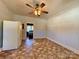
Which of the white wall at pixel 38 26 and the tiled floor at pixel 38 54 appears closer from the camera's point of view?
the tiled floor at pixel 38 54

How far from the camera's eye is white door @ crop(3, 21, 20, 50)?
5.32 m

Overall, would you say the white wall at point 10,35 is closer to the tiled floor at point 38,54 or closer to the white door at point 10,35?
the white door at point 10,35

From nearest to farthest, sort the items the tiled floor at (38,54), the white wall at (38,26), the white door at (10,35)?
the tiled floor at (38,54), the white door at (10,35), the white wall at (38,26)

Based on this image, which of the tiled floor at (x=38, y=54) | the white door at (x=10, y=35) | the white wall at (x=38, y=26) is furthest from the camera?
the white wall at (x=38, y=26)

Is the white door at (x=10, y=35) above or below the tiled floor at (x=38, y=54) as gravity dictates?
above

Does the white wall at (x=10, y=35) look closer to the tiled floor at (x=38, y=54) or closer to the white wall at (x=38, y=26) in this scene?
the tiled floor at (x=38, y=54)

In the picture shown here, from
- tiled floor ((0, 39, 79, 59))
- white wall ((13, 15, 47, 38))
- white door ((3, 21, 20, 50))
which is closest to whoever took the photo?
tiled floor ((0, 39, 79, 59))

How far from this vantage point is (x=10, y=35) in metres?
5.46

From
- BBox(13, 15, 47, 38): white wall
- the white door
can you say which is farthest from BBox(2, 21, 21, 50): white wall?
BBox(13, 15, 47, 38): white wall

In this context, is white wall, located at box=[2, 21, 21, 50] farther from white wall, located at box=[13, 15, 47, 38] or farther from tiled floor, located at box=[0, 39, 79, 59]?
white wall, located at box=[13, 15, 47, 38]

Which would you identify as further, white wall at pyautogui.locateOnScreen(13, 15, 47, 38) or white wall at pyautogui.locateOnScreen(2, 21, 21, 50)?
white wall at pyautogui.locateOnScreen(13, 15, 47, 38)

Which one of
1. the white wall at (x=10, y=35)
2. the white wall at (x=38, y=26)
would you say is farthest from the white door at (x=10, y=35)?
the white wall at (x=38, y=26)

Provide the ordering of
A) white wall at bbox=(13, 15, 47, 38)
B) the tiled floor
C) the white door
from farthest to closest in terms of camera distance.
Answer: white wall at bbox=(13, 15, 47, 38) → the white door → the tiled floor

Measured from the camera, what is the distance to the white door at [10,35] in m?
5.32
